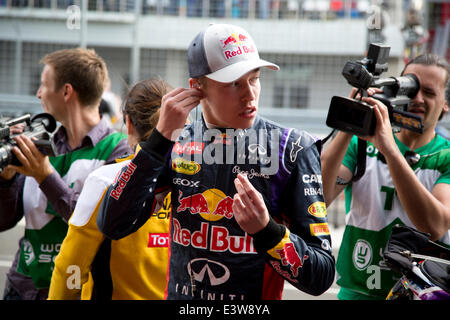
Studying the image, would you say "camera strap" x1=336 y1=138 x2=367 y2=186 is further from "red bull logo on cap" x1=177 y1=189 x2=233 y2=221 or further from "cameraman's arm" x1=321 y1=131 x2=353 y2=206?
"red bull logo on cap" x1=177 y1=189 x2=233 y2=221

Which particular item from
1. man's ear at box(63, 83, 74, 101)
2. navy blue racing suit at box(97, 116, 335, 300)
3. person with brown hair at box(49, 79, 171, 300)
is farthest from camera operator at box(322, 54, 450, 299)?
man's ear at box(63, 83, 74, 101)

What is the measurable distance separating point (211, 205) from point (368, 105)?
756 millimetres

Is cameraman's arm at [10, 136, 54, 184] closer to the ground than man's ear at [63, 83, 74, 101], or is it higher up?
closer to the ground

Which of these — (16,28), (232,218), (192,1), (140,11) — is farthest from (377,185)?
(192,1)

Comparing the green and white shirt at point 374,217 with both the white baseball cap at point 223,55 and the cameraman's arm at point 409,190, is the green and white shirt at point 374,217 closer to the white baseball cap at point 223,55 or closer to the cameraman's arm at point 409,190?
the cameraman's arm at point 409,190

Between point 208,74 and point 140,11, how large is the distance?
464 cm

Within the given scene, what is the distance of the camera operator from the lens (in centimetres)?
227

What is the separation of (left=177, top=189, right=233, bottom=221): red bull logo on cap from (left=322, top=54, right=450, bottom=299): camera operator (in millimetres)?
694

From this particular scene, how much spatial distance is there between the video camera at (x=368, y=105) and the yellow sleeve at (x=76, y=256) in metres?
0.93

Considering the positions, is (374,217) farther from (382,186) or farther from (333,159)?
(333,159)

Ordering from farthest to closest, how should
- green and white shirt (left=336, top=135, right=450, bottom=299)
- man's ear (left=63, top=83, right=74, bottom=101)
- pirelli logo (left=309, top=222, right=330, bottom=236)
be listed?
man's ear (left=63, top=83, right=74, bottom=101), green and white shirt (left=336, top=135, right=450, bottom=299), pirelli logo (left=309, top=222, right=330, bottom=236)

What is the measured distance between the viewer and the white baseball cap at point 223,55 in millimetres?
1662

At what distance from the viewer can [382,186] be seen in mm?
2389

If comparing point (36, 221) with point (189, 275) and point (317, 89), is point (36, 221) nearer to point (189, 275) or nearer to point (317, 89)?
point (189, 275)
